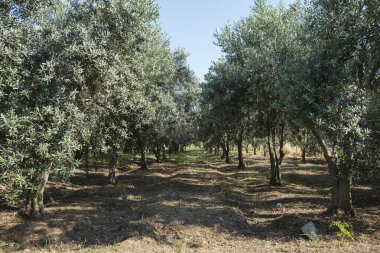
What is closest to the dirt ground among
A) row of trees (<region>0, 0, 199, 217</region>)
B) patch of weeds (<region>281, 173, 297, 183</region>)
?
row of trees (<region>0, 0, 199, 217</region>)

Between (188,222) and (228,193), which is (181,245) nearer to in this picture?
(188,222)

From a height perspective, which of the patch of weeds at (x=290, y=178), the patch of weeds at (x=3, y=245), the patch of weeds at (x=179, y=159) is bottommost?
the patch of weeds at (x=3, y=245)

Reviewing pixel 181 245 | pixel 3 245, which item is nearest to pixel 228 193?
pixel 181 245

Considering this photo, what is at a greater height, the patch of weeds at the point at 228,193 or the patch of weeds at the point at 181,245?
the patch of weeds at the point at 228,193

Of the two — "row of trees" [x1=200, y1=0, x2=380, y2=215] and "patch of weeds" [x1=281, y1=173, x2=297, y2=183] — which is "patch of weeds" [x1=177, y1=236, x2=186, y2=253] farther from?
"patch of weeds" [x1=281, y1=173, x2=297, y2=183]

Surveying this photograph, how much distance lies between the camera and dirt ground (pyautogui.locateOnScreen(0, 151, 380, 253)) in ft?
48.6

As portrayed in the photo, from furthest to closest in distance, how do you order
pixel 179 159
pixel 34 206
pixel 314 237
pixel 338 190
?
1. pixel 179 159
2. pixel 34 206
3. pixel 338 190
4. pixel 314 237

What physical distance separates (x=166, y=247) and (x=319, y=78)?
11.1 m

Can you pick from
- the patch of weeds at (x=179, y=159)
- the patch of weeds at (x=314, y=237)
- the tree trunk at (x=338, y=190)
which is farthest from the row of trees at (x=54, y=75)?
the patch of weeds at (x=179, y=159)

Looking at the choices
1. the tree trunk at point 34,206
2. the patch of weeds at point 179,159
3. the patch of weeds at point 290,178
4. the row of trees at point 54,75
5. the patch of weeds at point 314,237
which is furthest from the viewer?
the patch of weeds at point 179,159

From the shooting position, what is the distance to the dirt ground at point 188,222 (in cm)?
1480

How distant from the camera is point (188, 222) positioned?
18.2 meters

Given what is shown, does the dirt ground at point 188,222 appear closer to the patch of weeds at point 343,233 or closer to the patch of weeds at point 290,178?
the patch of weeds at point 343,233

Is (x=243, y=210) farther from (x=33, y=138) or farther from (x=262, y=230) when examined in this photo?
(x=33, y=138)
